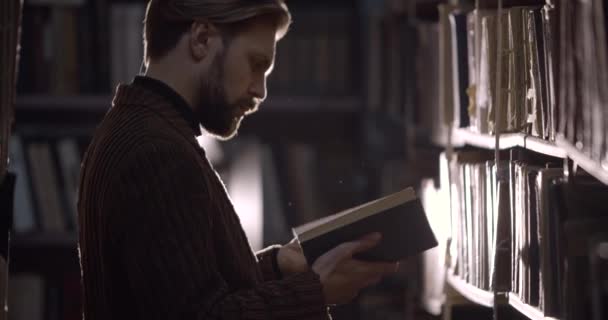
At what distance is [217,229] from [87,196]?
200 millimetres

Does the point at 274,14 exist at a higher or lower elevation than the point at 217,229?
higher

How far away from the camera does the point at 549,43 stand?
1.48 metres

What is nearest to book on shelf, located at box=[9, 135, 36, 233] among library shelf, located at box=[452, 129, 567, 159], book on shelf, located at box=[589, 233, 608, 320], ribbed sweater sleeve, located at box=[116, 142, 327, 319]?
library shelf, located at box=[452, 129, 567, 159]

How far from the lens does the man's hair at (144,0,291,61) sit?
1593 mm

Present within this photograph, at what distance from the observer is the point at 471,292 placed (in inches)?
80.3

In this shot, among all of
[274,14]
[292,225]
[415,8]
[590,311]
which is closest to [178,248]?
[274,14]

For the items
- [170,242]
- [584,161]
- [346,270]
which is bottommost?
[346,270]

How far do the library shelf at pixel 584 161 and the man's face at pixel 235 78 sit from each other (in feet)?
1.63

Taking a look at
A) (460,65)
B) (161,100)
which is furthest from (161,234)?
(460,65)

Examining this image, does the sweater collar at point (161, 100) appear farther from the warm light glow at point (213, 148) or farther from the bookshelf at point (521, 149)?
the warm light glow at point (213, 148)

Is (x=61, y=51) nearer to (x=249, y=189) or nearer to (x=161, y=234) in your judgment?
(x=249, y=189)

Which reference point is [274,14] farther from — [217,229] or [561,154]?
[561,154]

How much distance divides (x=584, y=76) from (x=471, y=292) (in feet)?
2.94

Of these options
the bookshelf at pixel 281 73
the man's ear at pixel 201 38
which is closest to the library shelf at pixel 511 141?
the man's ear at pixel 201 38
